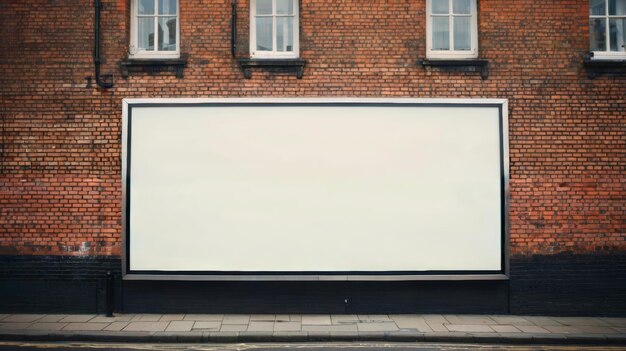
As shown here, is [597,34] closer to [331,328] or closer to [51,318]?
[331,328]

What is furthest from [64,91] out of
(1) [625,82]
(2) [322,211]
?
(1) [625,82]

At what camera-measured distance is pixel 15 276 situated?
10.2m

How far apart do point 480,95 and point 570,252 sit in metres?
3.41

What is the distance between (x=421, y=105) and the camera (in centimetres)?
1027

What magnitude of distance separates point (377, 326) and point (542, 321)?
3.06 meters

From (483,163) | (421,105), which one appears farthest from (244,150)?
(483,163)

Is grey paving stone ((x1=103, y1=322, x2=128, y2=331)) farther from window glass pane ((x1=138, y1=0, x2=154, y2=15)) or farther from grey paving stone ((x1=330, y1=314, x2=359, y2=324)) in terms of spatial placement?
window glass pane ((x1=138, y1=0, x2=154, y2=15))

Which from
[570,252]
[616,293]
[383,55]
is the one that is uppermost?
[383,55]

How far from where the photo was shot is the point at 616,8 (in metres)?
10.7

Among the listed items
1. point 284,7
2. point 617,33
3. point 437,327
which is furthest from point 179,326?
point 617,33

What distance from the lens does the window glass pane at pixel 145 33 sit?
10.7 meters

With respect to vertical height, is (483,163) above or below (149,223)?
above

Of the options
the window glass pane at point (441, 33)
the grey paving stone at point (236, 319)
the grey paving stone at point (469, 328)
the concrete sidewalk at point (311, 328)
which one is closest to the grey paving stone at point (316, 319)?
the concrete sidewalk at point (311, 328)

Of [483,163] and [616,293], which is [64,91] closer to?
[483,163]
